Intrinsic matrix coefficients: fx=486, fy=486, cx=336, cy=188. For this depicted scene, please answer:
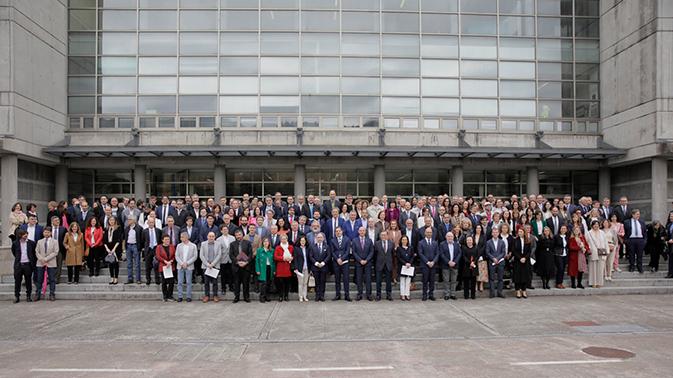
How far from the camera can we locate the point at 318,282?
12.8 m

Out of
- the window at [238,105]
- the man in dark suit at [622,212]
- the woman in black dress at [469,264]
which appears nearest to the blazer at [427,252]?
the woman in black dress at [469,264]

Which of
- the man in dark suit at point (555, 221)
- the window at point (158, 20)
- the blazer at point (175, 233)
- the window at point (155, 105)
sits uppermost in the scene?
the window at point (158, 20)

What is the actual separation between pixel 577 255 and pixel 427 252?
4.48 metres

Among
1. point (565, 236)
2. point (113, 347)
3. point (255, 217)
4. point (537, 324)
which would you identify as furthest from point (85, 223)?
point (565, 236)

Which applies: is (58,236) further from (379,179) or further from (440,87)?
(440,87)

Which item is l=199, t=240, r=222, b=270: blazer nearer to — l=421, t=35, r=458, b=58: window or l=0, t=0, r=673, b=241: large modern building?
l=0, t=0, r=673, b=241: large modern building

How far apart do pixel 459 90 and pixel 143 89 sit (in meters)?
14.7

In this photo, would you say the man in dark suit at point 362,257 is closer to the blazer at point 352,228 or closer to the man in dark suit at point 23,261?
the blazer at point 352,228

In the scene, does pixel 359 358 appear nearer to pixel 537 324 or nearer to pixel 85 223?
pixel 537 324

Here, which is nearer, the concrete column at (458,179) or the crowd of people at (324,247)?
the crowd of people at (324,247)

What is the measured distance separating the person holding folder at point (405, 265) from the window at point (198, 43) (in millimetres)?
14429

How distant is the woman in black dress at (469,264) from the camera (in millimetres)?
12641

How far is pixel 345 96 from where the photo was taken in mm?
22531

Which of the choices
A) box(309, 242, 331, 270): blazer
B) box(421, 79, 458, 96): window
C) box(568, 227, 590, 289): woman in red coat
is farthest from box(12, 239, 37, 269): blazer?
box(421, 79, 458, 96): window
